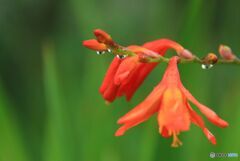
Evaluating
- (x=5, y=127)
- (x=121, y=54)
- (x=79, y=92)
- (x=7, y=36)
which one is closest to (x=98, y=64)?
(x=79, y=92)

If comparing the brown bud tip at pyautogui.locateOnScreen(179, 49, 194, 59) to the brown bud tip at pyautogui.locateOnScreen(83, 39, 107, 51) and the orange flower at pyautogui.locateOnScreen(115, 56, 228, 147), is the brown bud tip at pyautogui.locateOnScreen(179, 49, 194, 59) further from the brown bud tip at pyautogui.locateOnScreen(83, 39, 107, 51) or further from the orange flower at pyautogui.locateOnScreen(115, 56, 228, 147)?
the brown bud tip at pyautogui.locateOnScreen(83, 39, 107, 51)

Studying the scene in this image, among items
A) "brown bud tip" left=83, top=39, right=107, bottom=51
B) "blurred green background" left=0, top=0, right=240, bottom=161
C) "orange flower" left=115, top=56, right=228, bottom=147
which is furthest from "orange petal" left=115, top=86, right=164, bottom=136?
"blurred green background" left=0, top=0, right=240, bottom=161

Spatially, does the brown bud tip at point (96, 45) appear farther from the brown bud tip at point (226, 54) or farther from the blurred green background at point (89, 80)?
the blurred green background at point (89, 80)

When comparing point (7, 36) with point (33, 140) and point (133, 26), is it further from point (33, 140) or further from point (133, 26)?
point (33, 140)

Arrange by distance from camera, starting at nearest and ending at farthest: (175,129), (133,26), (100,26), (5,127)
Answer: (175,129)
(5,127)
(100,26)
(133,26)

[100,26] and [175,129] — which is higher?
[100,26]

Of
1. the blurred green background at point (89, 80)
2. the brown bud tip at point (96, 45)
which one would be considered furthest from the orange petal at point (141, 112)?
the blurred green background at point (89, 80)
